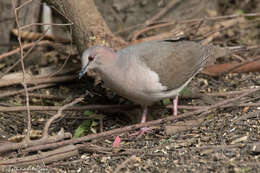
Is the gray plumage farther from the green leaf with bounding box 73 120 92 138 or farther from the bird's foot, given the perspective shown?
the green leaf with bounding box 73 120 92 138

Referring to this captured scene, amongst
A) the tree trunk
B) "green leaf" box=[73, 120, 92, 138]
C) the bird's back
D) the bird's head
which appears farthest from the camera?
the tree trunk

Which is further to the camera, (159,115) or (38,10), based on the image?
(38,10)

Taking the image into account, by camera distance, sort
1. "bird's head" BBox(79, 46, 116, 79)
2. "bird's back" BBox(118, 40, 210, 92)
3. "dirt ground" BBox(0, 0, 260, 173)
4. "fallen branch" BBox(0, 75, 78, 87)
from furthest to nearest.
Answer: "fallen branch" BBox(0, 75, 78, 87), "bird's back" BBox(118, 40, 210, 92), "bird's head" BBox(79, 46, 116, 79), "dirt ground" BBox(0, 0, 260, 173)

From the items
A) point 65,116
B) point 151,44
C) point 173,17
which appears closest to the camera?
point 151,44

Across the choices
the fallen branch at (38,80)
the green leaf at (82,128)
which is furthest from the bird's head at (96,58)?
the fallen branch at (38,80)

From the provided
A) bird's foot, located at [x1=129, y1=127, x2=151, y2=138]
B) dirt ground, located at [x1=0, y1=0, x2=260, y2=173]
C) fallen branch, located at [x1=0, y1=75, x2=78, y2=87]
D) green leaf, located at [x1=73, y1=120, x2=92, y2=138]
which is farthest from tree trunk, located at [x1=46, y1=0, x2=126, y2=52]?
bird's foot, located at [x1=129, y1=127, x2=151, y2=138]

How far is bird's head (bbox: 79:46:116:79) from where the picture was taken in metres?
3.84

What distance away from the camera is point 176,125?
13.5ft

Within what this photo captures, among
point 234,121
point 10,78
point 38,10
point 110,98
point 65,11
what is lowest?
point 234,121

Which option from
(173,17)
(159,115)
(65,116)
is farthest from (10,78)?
(173,17)

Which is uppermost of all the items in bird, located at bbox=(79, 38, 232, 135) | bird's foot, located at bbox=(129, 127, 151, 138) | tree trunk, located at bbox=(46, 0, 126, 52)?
tree trunk, located at bbox=(46, 0, 126, 52)

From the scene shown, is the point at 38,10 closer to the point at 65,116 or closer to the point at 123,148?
the point at 65,116

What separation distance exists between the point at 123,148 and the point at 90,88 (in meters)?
1.25

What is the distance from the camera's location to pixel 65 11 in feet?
15.1
